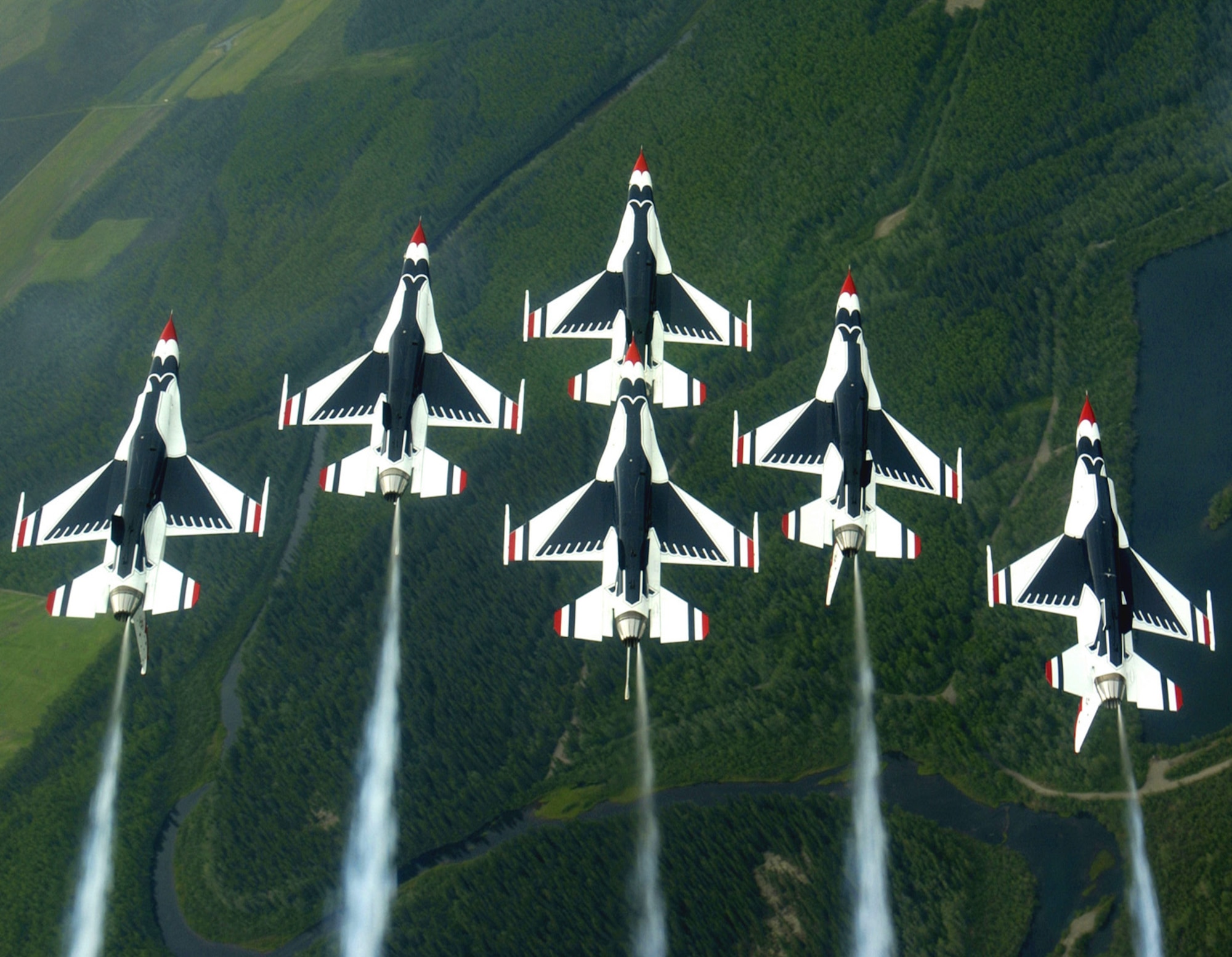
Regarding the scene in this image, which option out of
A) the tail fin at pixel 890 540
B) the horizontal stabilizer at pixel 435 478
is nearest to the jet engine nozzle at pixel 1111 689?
the tail fin at pixel 890 540

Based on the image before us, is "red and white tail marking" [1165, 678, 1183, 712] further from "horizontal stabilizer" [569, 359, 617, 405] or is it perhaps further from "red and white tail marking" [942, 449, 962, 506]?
"horizontal stabilizer" [569, 359, 617, 405]

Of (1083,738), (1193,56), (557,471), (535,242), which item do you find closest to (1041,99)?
(1193,56)

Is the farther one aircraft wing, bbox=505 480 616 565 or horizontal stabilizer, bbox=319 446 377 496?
horizontal stabilizer, bbox=319 446 377 496

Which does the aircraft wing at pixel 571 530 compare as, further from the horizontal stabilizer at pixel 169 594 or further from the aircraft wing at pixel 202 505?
the horizontal stabilizer at pixel 169 594

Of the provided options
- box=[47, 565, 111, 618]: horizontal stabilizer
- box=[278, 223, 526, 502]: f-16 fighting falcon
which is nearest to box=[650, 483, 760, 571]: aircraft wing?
box=[278, 223, 526, 502]: f-16 fighting falcon

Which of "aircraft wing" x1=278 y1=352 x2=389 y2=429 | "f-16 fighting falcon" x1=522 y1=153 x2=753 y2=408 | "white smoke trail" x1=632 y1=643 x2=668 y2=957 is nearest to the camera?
"white smoke trail" x1=632 y1=643 x2=668 y2=957

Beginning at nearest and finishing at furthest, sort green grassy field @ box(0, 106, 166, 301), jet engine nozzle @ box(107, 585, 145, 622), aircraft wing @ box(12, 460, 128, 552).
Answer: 1. jet engine nozzle @ box(107, 585, 145, 622)
2. aircraft wing @ box(12, 460, 128, 552)
3. green grassy field @ box(0, 106, 166, 301)

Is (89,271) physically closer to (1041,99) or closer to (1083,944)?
(1041,99)
